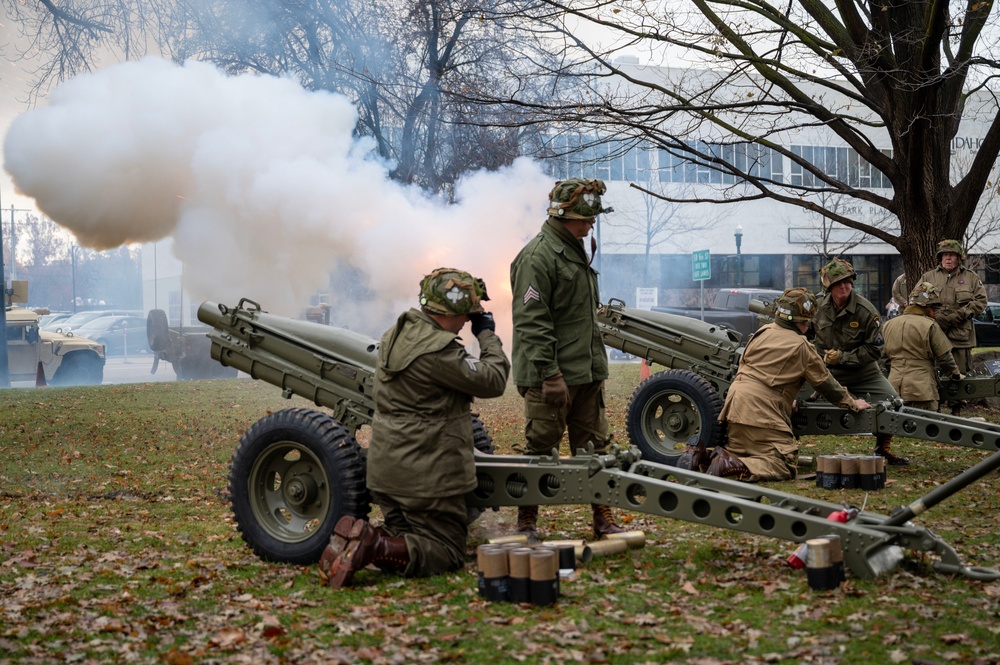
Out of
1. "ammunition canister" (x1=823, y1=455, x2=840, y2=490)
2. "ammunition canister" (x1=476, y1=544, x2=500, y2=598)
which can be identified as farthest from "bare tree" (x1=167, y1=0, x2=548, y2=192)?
"ammunition canister" (x1=476, y1=544, x2=500, y2=598)

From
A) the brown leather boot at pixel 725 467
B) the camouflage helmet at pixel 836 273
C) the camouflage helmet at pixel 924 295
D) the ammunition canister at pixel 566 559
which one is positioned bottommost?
the ammunition canister at pixel 566 559

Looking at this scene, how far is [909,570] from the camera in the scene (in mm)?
5258

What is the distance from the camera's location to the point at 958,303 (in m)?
12.1

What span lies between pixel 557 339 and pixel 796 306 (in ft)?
9.11

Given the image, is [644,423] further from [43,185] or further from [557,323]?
[43,185]

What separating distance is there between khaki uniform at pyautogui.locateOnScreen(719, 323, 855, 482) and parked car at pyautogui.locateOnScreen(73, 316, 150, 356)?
1000 inches

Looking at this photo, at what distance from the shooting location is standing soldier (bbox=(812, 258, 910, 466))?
9445 mm

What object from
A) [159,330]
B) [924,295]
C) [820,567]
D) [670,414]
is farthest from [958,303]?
[159,330]

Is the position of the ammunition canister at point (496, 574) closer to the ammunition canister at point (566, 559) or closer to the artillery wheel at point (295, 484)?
the ammunition canister at point (566, 559)

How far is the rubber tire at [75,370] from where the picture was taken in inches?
836

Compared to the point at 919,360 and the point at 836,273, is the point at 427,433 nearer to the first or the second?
the point at 836,273

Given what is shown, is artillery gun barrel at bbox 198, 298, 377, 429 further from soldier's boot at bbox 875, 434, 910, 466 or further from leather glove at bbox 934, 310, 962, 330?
leather glove at bbox 934, 310, 962, 330

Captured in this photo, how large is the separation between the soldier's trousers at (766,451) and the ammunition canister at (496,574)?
3.85 meters

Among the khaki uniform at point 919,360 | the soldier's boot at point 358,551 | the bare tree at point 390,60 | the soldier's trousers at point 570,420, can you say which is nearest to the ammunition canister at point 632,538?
the soldier's trousers at point 570,420
